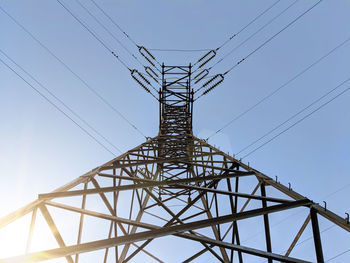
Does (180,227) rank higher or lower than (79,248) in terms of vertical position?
higher

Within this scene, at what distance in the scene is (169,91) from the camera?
43.0 ft

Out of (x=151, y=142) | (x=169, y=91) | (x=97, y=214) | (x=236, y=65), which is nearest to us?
(x=97, y=214)

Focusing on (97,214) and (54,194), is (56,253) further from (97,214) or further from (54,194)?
(54,194)

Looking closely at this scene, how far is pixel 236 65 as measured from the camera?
11461 mm

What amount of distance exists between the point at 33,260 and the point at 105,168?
3.16 meters

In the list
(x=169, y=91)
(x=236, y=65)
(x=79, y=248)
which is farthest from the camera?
(x=169, y=91)

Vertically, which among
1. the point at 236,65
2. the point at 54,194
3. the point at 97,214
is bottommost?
the point at 97,214

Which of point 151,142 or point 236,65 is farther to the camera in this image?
point 236,65

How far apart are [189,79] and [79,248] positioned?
455 inches

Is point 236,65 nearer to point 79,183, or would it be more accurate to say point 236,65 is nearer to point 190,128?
point 190,128

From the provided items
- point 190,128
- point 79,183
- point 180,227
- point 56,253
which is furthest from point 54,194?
point 190,128

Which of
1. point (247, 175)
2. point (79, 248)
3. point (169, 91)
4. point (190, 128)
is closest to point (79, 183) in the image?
point (79, 248)

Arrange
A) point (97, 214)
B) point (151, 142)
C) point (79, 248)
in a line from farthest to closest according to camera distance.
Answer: point (151, 142) → point (97, 214) → point (79, 248)

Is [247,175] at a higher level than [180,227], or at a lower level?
higher
